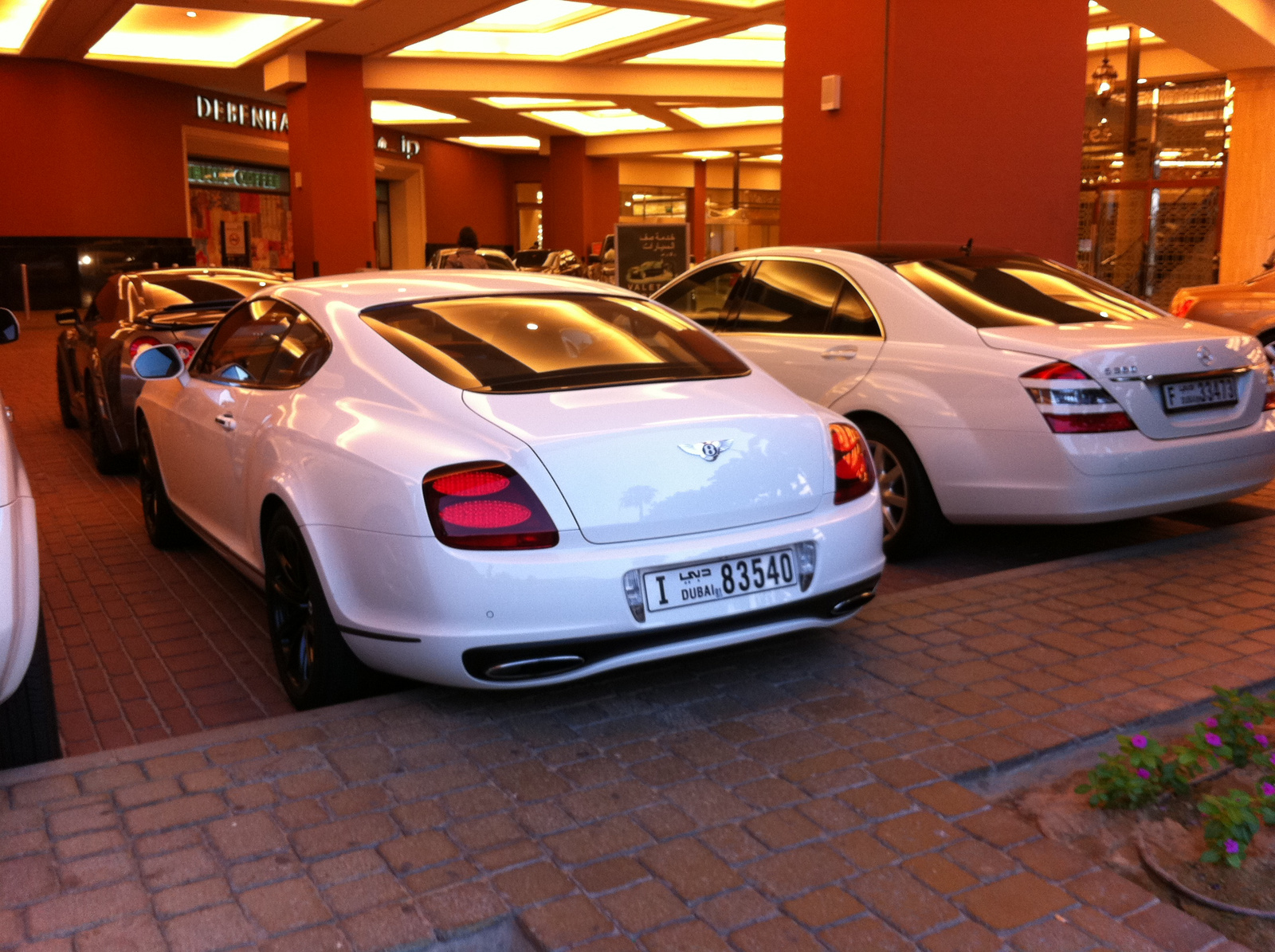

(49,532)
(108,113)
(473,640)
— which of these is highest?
(108,113)

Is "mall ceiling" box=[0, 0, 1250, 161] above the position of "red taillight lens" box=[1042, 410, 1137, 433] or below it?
above

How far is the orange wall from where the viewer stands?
3462 cm

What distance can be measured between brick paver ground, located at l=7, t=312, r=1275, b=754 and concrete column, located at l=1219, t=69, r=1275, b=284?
13.0 metres

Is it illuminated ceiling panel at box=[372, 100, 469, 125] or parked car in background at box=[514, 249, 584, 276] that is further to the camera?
parked car in background at box=[514, 249, 584, 276]

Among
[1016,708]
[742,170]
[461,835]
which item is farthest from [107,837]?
[742,170]

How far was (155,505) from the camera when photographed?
5891 millimetres

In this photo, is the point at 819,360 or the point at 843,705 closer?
the point at 843,705

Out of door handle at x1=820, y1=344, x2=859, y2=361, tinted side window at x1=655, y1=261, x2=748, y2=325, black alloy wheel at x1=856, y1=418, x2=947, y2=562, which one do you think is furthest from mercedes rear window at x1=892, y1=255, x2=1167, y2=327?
tinted side window at x1=655, y1=261, x2=748, y2=325

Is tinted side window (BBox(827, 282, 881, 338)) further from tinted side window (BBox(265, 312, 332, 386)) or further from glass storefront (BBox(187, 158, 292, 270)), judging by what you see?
glass storefront (BBox(187, 158, 292, 270))

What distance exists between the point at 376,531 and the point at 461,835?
91cm

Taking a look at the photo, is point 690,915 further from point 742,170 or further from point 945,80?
point 742,170

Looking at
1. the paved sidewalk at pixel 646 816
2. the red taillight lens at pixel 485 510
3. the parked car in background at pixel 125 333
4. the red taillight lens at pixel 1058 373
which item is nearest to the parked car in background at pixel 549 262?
the parked car in background at pixel 125 333

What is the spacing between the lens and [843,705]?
3.69 m

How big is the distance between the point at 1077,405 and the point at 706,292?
255 cm
